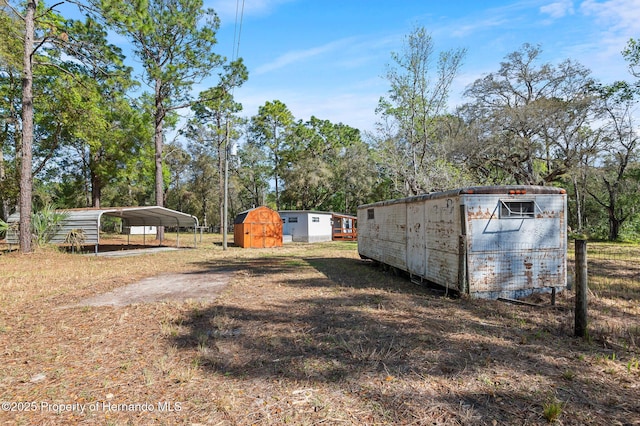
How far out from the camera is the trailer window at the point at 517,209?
22.7 feet

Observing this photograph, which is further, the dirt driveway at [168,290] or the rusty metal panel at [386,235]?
the rusty metal panel at [386,235]

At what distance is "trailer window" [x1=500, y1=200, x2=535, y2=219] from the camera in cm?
692

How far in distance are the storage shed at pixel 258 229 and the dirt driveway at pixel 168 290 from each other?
12.2 meters

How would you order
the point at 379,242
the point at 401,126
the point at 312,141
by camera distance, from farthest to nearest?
1. the point at 312,141
2. the point at 401,126
3. the point at 379,242

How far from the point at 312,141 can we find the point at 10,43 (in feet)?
84.3

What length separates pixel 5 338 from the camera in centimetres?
463

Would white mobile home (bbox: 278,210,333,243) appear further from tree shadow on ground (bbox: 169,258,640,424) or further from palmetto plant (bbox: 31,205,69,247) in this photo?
tree shadow on ground (bbox: 169,258,640,424)

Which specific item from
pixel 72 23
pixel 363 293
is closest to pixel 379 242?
pixel 363 293

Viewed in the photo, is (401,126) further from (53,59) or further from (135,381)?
(53,59)

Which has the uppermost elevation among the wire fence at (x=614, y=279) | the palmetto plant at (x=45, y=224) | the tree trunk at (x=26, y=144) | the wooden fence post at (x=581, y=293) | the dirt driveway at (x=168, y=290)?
the tree trunk at (x=26, y=144)

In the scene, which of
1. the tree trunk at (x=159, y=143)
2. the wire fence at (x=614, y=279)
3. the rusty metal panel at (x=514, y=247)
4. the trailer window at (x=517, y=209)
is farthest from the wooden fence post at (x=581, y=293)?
the tree trunk at (x=159, y=143)

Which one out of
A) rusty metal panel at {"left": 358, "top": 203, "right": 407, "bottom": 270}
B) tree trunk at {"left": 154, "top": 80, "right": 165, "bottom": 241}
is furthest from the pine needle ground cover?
tree trunk at {"left": 154, "top": 80, "right": 165, "bottom": 241}

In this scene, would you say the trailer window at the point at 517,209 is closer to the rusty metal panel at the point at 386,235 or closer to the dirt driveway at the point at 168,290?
the rusty metal panel at the point at 386,235

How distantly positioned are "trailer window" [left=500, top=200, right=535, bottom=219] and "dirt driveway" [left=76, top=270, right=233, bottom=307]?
19.5 feet
